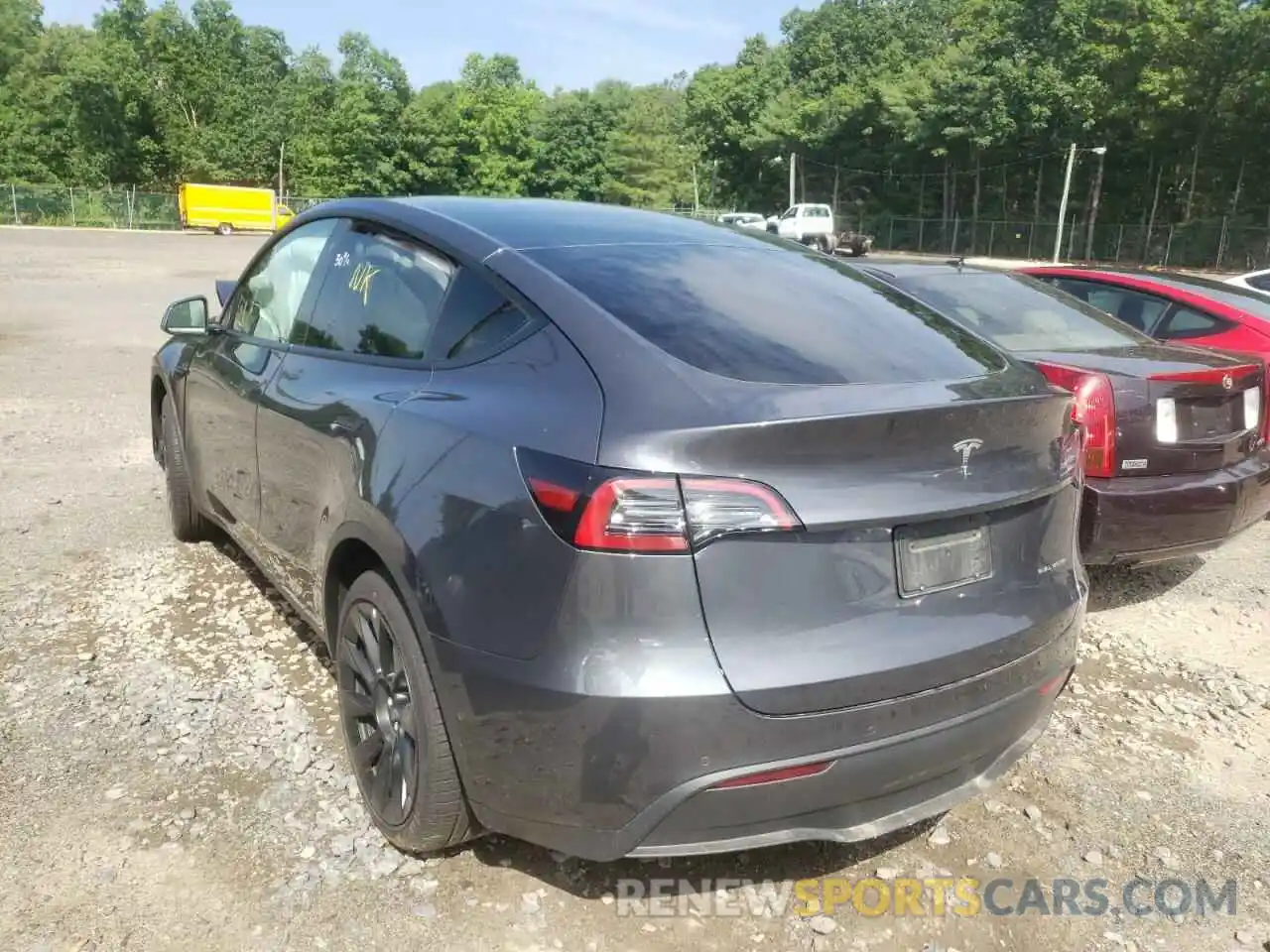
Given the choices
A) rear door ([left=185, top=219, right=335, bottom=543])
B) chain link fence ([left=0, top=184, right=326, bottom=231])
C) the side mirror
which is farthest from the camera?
chain link fence ([left=0, top=184, right=326, bottom=231])

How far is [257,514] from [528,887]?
5.79ft

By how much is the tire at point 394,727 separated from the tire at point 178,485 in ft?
7.71

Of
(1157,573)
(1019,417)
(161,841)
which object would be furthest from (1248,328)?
(161,841)

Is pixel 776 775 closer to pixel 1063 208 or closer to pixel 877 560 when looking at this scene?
pixel 877 560

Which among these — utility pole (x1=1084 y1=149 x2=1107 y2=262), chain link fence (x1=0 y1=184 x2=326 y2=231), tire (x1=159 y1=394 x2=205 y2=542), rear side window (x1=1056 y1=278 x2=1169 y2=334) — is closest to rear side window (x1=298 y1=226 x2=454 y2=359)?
tire (x1=159 y1=394 x2=205 y2=542)

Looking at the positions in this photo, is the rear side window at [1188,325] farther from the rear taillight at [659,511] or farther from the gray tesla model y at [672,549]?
the rear taillight at [659,511]

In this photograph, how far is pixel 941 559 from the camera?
223 cm

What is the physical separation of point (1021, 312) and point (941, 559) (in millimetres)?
3680

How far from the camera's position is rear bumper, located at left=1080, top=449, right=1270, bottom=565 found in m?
4.19

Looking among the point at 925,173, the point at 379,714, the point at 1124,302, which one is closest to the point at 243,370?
the point at 379,714

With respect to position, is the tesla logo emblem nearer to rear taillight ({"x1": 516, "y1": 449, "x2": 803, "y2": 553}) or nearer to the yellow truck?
rear taillight ({"x1": 516, "y1": 449, "x2": 803, "y2": 553})

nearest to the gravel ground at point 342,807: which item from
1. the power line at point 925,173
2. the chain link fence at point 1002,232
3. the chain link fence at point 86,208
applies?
the chain link fence at point 1002,232

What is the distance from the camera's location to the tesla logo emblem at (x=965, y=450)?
2.27m

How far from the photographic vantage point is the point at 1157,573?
5340 mm
